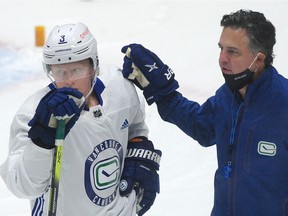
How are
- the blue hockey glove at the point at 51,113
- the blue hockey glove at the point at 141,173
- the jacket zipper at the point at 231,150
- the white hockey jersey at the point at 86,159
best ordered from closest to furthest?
the blue hockey glove at the point at 51,113 → the white hockey jersey at the point at 86,159 → the jacket zipper at the point at 231,150 → the blue hockey glove at the point at 141,173

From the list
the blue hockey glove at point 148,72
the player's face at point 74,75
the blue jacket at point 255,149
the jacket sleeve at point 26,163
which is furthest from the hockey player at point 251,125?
the jacket sleeve at point 26,163

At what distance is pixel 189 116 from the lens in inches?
101

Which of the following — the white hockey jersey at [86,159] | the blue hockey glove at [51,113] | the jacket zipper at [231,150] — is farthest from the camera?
the jacket zipper at [231,150]

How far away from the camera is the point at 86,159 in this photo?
2.36m

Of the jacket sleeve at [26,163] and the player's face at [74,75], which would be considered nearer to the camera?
the jacket sleeve at [26,163]

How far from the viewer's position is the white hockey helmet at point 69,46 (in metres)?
2.28

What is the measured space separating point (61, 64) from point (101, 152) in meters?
0.32

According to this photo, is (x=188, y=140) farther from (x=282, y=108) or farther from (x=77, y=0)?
(x=77, y=0)

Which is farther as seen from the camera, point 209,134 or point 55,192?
point 209,134

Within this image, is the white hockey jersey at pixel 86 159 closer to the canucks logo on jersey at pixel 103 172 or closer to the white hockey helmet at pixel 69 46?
the canucks logo on jersey at pixel 103 172

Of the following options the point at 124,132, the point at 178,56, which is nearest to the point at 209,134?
the point at 124,132

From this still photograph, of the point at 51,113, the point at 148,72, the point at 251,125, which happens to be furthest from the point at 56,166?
the point at 251,125

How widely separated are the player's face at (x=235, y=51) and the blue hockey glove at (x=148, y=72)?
0.25 metres

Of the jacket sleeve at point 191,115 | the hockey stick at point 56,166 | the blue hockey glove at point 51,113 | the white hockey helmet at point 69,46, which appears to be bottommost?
the hockey stick at point 56,166
